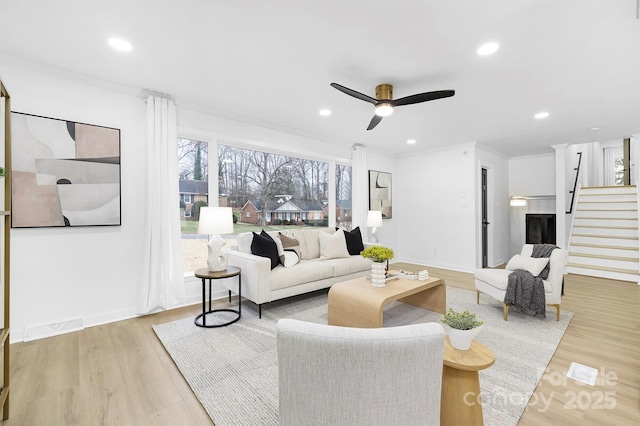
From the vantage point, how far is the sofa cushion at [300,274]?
131 inches

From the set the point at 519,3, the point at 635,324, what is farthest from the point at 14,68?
the point at 635,324

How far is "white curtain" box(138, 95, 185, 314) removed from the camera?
3.25 m

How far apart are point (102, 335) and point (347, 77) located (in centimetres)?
349

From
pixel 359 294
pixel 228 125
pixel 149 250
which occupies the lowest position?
pixel 359 294

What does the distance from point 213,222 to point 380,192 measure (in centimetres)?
414

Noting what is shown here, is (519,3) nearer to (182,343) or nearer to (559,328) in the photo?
(559,328)

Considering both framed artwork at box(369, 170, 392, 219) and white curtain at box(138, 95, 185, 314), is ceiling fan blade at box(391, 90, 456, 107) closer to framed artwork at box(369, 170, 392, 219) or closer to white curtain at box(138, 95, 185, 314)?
white curtain at box(138, 95, 185, 314)

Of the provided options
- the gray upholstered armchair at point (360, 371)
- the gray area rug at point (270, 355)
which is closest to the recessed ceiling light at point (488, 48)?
the gray upholstered armchair at point (360, 371)

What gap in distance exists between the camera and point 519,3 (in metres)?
1.85

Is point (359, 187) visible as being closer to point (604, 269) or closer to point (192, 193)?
point (192, 193)

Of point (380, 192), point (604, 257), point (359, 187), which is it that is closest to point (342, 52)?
point (359, 187)

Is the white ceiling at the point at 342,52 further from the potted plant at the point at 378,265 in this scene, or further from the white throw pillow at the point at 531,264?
the white throw pillow at the point at 531,264

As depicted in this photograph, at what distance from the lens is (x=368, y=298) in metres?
2.67

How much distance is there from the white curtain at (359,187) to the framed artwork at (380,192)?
0.36 m
